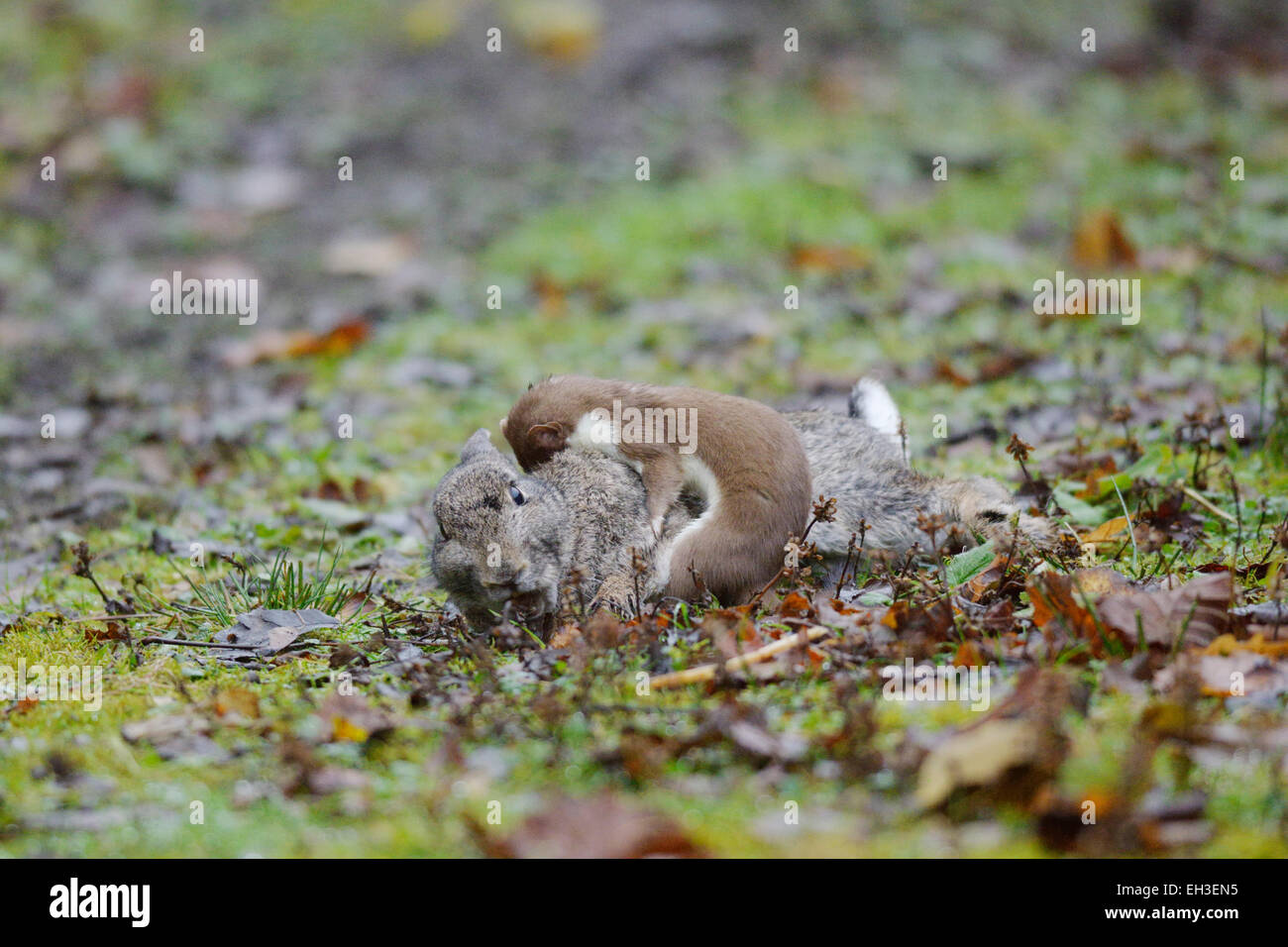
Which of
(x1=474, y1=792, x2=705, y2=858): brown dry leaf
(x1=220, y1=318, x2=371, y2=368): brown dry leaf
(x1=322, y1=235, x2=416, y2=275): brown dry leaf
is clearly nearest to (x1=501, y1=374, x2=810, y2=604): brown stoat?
(x1=474, y1=792, x2=705, y2=858): brown dry leaf

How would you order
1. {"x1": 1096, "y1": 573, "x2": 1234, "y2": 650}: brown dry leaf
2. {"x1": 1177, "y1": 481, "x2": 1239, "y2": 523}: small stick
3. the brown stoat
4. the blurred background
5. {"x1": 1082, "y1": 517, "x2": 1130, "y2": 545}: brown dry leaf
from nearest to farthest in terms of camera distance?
{"x1": 1096, "y1": 573, "x2": 1234, "y2": 650}: brown dry leaf < the brown stoat < {"x1": 1082, "y1": 517, "x2": 1130, "y2": 545}: brown dry leaf < {"x1": 1177, "y1": 481, "x2": 1239, "y2": 523}: small stick < the blurred background

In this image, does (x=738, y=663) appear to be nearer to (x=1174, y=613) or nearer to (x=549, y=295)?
(x=1174, y=613)

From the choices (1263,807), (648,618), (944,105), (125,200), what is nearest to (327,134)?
(125,200)

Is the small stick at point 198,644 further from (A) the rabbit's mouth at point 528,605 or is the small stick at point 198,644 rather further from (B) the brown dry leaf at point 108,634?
(A) the rabbit's mouth at point 528,605

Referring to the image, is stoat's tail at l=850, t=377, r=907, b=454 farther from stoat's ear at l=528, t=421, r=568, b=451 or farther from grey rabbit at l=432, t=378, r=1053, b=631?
stoat's ear at l=528, t=421, r=568, b=451

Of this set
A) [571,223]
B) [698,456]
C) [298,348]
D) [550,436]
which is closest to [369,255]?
[571,223]

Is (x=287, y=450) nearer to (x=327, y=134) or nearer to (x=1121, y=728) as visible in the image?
(x=1121, y=728)
